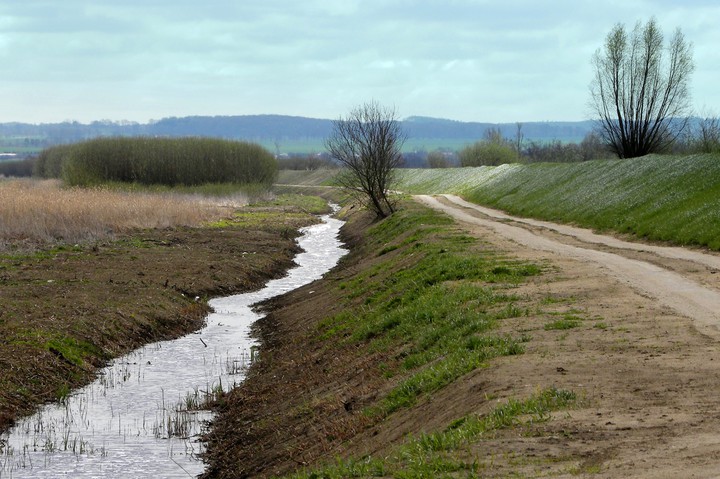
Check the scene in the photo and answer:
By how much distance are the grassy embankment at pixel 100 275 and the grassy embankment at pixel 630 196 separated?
1384 centimetres

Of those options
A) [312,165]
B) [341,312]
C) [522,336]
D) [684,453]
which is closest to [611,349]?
[522,336]

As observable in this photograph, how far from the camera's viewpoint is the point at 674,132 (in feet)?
220

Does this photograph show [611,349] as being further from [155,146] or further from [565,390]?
[155,146]

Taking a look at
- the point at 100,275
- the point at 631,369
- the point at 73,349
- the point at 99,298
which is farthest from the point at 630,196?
the point at 631,369

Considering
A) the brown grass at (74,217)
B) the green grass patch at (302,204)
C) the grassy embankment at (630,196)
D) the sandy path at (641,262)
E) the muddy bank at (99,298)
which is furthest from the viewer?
the green grass patch at (302,204)

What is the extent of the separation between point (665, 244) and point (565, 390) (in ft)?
59.7

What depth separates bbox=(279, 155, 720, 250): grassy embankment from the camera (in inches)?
1128

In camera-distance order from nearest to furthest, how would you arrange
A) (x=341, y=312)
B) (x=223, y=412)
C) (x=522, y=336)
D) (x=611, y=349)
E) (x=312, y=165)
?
(x=611, y=349)
(x=522, y=336)
(x=223, y=412)
(x=341, y=312)
(x=312, y=165)

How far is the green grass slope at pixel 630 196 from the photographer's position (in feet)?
94.0

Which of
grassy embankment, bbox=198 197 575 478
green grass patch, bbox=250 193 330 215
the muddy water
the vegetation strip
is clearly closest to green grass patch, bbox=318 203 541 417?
grassy embankment, bbox=198 197 575 478

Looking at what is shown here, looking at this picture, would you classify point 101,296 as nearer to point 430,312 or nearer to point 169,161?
point 430,312

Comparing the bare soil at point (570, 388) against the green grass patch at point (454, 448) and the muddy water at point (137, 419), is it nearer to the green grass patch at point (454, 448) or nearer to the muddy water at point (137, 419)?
the green grass patch at point (454, 448)

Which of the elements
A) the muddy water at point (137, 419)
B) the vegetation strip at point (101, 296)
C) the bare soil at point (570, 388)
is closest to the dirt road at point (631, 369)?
the bare soil at point (570, 388)

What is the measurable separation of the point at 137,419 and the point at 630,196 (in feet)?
89.6
